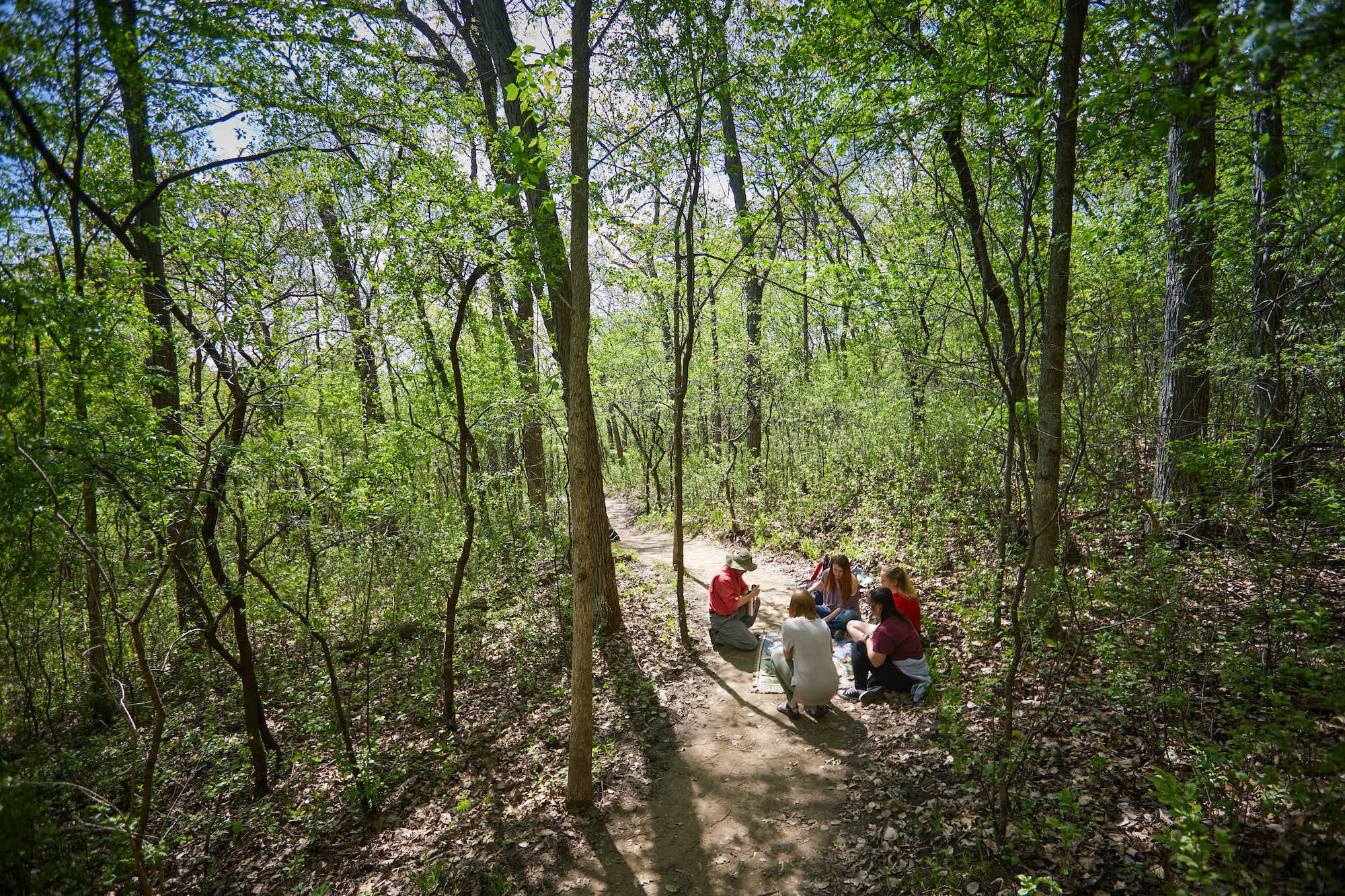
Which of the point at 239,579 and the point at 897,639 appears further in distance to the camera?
the point at 897,639

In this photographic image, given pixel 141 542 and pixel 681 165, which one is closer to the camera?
pixel 141 542

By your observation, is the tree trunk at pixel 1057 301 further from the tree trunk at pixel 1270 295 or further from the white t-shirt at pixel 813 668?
the white t-shirt at pixel 813 668

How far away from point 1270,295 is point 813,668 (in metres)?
5.65

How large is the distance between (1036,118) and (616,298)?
13344 millimetres

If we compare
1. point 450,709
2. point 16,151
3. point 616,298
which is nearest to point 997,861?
point 450,709

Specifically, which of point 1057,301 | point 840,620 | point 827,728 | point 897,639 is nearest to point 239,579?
point 827,728

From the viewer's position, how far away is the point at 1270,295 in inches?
201

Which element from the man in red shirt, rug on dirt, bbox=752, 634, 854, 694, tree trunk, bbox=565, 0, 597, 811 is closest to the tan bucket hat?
the man in red shirt

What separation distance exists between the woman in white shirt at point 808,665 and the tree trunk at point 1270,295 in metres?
3.44

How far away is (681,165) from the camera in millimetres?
7137

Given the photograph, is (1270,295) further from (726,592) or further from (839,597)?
(726,592)

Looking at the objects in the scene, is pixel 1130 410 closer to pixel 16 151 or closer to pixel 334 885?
pixel 334 885

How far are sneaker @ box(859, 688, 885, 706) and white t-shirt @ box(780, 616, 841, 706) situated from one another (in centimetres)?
45

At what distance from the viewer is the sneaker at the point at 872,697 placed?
5.46m
